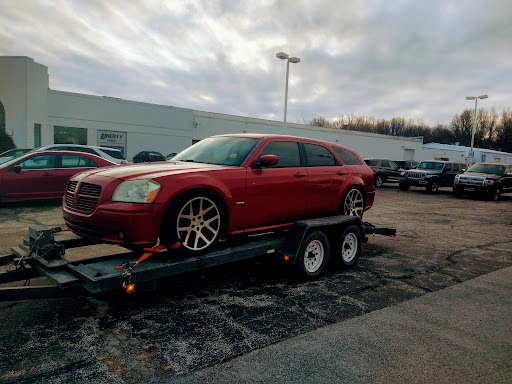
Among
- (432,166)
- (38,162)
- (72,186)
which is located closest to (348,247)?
(72,186)

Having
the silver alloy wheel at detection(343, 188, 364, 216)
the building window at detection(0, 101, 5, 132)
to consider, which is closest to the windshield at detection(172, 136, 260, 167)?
the silver alloy wheel at detection(343, 188, 364, 216)

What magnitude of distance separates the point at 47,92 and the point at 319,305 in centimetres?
2822

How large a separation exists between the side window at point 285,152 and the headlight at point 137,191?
5.53 feet

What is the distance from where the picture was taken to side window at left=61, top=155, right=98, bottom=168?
1070cm

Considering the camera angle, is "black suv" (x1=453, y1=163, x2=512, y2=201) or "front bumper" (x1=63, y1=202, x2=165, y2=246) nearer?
"front bumper" (x1=63, y1=202, x2=165, y2=246)

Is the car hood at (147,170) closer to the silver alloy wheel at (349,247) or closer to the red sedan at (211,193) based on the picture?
the red sedan at (211,193)

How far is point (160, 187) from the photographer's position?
3.84m

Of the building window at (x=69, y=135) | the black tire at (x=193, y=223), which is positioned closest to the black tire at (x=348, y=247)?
the black tire at (x=193, y=223)

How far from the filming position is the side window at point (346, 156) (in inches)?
249

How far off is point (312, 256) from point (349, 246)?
0.89 meters

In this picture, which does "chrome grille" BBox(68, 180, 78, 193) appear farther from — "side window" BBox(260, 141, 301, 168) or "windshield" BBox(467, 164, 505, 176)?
"windshield" BBox(467, 164, 505, 176)

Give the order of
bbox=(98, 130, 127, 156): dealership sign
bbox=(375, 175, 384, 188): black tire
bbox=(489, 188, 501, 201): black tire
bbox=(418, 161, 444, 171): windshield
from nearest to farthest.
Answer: bbox=(489, 188, 501, 201): black tire < bbox=(418, 161, 444, 171): windshield < bbox=(375, 175, 384, 188): black tire < bbox=(98, 130, 127, 156): dealership sign

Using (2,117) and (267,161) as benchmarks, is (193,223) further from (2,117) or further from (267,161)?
(2,117)

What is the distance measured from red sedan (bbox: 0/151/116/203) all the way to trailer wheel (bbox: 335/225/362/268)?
26.3 feet
